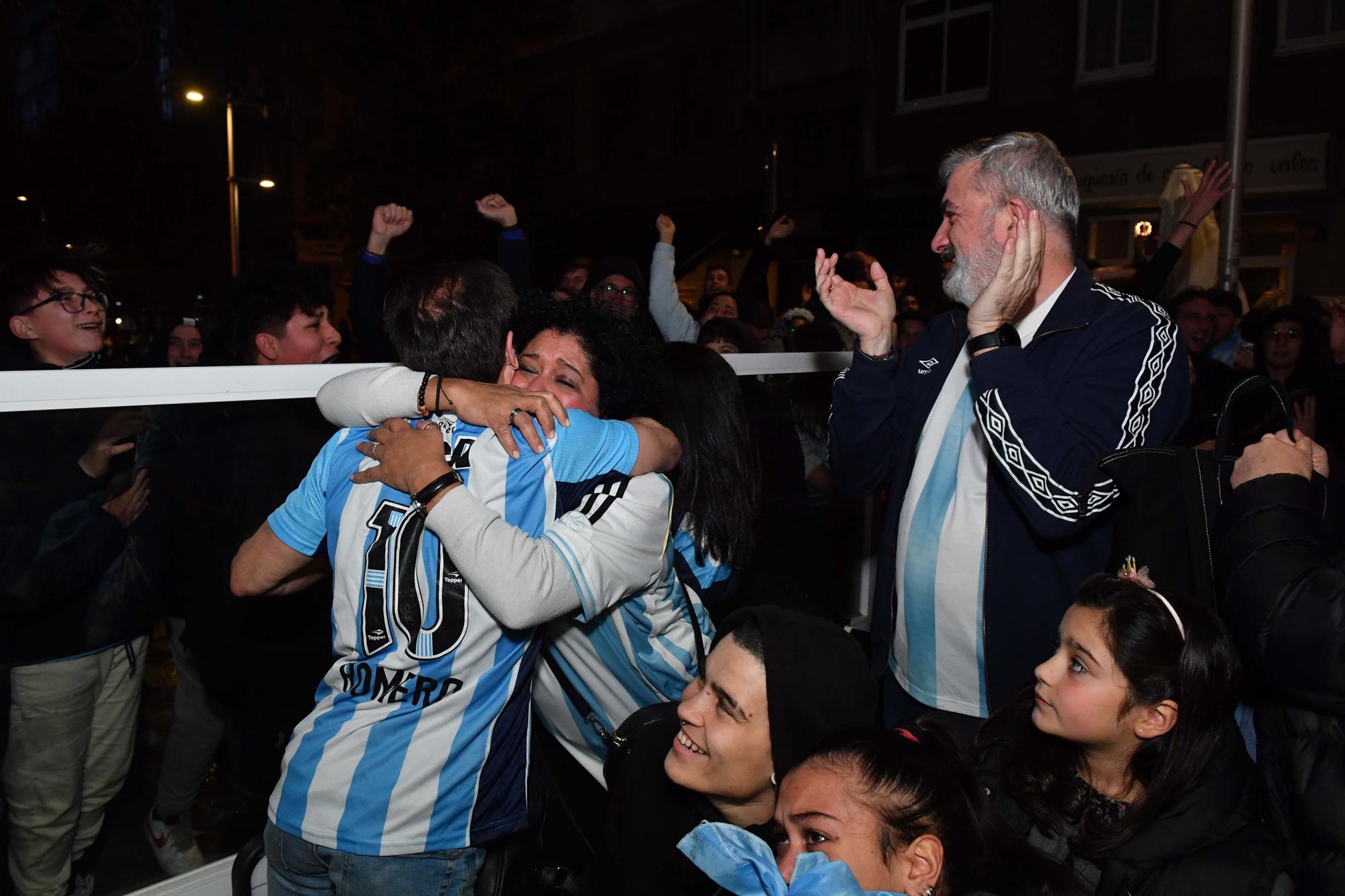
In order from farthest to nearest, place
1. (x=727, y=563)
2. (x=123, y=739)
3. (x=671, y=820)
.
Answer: (x=727, y=563), (x=123, y=739), (x=671, y=820)

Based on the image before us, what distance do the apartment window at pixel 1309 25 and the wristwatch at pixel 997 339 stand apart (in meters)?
11.5

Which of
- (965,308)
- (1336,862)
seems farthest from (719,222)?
(1336,862)

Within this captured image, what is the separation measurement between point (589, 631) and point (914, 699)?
2.88 feet

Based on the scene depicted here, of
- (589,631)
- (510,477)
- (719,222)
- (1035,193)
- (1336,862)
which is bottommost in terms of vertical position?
(1336,862)

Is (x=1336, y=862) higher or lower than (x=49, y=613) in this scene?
lower

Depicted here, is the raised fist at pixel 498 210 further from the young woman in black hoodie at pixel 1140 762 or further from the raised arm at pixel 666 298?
the young woman in black hoodie at pixel 1140 762

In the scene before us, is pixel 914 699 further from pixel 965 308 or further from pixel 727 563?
pixel 965 308

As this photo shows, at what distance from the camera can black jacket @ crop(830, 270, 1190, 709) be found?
2020 mm

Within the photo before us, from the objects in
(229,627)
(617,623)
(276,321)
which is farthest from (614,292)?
(617,623)

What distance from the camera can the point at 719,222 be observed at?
18.2 metres

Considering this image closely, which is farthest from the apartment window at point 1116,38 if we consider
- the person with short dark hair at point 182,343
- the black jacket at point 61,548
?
the black jacket at point 61,548

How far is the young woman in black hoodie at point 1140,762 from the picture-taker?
1.70m

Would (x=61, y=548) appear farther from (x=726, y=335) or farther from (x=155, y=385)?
(x=726, y=335)

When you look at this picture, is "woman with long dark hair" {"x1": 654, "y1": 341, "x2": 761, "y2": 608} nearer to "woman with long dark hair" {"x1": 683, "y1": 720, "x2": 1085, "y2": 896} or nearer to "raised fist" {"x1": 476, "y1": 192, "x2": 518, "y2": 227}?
"woman with long dark hair" {"x1": 683, "y1": 720, "x2": 1085, "y2": 896}
